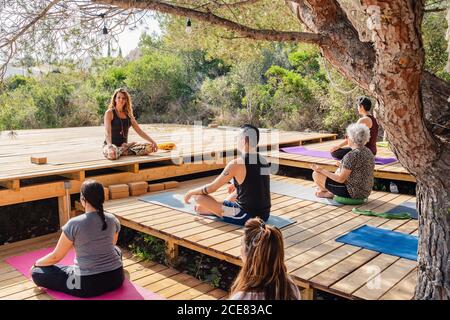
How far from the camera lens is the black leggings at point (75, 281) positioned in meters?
2.58

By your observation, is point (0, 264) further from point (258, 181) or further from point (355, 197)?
point (355, 197)

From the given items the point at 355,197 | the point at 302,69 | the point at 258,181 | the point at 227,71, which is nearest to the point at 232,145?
the point at 355,197

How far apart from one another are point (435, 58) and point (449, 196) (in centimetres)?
686

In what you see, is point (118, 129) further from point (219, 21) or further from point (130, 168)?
point (219, 21)

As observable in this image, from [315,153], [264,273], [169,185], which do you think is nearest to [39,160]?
[169,185]

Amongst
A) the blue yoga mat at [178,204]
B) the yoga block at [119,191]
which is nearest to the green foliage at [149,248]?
the blue yoga mat at [178,204]

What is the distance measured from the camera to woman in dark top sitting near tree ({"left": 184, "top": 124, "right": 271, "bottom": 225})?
10.6ft

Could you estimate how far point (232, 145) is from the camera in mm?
6340

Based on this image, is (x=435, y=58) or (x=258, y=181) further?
(x=435, y=58)

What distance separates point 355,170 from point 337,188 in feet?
1.05

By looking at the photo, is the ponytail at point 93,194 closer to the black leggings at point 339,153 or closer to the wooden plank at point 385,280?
the wooden plank at point 385,280

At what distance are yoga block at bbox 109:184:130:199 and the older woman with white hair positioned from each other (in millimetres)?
1953

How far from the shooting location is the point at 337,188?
4.18 metres

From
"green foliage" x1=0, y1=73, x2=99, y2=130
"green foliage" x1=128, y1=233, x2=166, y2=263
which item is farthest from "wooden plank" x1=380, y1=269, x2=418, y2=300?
"green foliage" x1=0, y1=73, x2=99, y2=130
